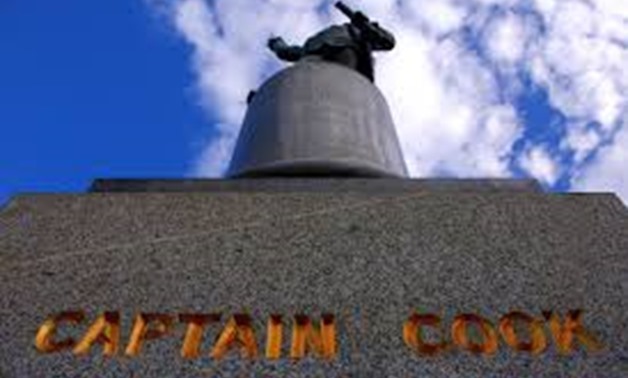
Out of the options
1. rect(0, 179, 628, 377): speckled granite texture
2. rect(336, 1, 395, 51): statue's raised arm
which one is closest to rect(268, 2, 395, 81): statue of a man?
rect(336, 1, 395, 51): statue's raised arm

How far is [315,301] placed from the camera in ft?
14.1

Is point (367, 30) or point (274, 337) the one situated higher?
point (367, 30)

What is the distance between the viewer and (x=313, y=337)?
13.3ft

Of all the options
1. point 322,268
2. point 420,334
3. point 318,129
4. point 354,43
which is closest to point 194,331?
point 322,268

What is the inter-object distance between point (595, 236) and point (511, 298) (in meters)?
0.77

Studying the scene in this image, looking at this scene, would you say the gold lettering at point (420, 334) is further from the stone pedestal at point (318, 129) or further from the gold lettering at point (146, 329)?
the stone pedestal at point (318, 129)

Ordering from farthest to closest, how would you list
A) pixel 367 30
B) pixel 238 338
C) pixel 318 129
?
pixel 367 30 < pixel 318 129 < pixel 238 338

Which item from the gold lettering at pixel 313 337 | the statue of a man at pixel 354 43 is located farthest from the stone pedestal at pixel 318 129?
the gold lettering at pixel 313 337

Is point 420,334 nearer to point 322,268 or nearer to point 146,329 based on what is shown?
point 322,268

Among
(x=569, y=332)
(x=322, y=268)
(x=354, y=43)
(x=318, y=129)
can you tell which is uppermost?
(x=354, y=43)

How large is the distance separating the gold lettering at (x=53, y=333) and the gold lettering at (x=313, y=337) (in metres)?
0.95

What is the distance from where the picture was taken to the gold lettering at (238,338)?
3967 millimetres

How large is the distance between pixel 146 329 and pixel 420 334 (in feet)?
3.87

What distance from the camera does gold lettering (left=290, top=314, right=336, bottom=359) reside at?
397 cm
